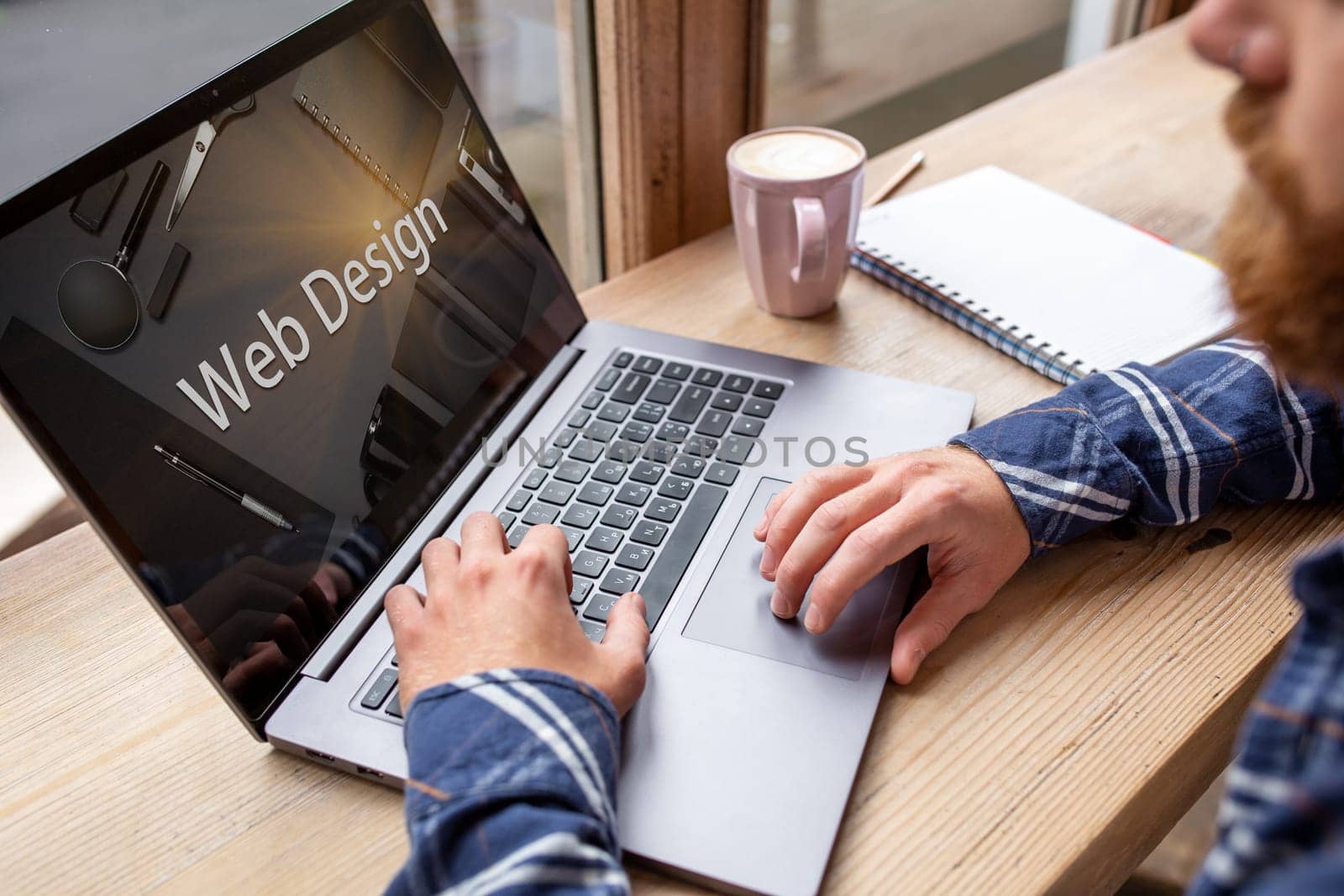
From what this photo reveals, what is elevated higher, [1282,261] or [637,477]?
[1282,261]

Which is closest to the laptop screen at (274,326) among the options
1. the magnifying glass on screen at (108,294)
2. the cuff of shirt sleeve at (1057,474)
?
the magnifying glass on screen at (108,294)

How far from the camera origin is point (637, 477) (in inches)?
24.9

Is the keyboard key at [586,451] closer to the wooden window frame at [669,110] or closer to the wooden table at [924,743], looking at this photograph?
the wooden table at [924,743]

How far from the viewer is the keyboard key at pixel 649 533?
1.94ft

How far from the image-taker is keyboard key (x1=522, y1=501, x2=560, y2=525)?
1.98 ft

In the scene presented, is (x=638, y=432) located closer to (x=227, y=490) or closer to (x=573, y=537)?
(x=573, y=537)

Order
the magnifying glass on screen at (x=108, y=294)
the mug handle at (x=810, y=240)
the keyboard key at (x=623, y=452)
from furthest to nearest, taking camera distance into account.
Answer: the mug handle at (x=810, y=240), the keyboard key at (x=623, y=452), the magnifying glass on screen at (x=108, y=294)

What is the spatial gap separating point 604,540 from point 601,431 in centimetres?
10

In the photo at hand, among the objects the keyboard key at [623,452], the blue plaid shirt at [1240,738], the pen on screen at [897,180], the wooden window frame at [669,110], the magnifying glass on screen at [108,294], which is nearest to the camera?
the blue plaid shirt at [1240,738]

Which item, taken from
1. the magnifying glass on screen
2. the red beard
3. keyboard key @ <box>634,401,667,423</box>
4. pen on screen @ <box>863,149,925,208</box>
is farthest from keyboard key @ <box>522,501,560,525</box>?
pen on screen @ <box>863,149,925,208</box>

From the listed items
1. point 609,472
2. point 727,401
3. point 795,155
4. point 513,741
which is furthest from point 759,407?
point 513,741

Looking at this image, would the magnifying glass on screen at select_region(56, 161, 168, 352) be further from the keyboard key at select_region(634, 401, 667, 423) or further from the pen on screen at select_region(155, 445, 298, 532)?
the keyboard key at select_region(634, 401, 667, 423)

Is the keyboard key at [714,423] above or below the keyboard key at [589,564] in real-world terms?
below

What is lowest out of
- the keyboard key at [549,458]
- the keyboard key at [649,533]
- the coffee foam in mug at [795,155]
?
the keyboard key at [649,533]
